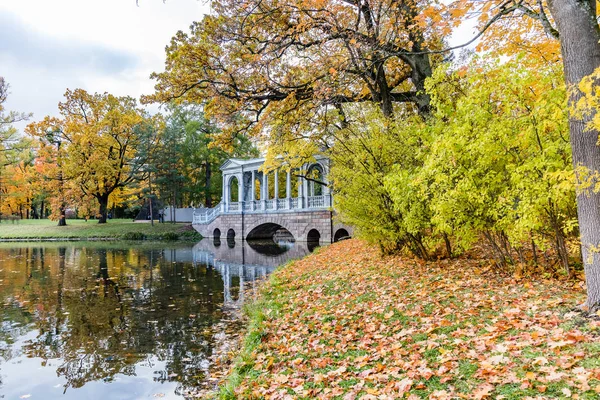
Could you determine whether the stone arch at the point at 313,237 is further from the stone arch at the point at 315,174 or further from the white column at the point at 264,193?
the white column at the point at 264,193

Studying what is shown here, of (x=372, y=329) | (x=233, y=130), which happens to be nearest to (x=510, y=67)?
(x=372, y=329)

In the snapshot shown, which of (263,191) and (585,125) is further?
(263,191)

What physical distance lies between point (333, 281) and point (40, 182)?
3523 cm

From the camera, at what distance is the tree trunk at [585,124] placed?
3.65m

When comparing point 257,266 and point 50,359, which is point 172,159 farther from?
point 50,359

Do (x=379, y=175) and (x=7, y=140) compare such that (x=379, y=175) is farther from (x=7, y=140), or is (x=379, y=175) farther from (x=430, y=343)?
(x=7, y=140)

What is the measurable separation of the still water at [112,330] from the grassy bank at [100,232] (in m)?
18.2

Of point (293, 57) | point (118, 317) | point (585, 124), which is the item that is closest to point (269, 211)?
point (293, 57)

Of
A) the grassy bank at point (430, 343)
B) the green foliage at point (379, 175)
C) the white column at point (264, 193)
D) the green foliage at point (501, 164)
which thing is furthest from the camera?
the white column at point (264, 193)

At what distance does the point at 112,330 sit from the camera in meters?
6.75

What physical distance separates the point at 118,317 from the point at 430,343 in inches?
248

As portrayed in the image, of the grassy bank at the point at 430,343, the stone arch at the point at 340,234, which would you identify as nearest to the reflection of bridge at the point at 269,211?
the stone arch at the point at 340,234

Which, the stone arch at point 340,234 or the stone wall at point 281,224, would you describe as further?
the stone wall at point 281,224

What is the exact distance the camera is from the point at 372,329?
458 centimetres
